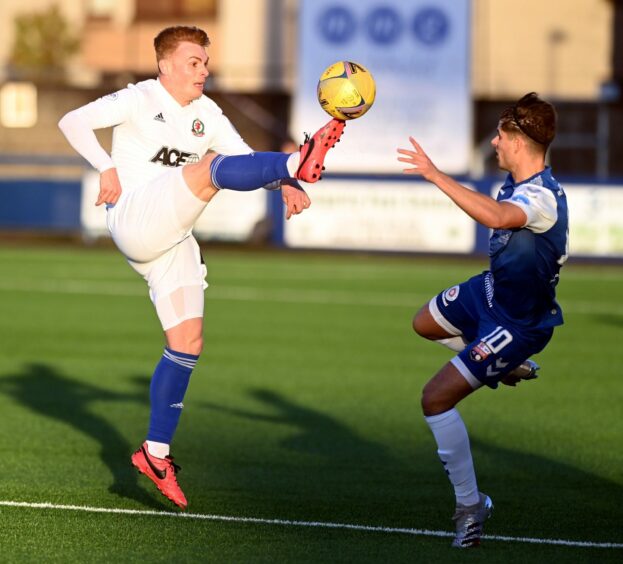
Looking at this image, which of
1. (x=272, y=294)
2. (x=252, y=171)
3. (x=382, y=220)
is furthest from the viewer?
(x=382, y=220)

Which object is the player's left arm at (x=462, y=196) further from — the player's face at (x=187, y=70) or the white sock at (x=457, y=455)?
the player's face at (x=187, y=70)

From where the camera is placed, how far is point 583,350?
15.5 metres

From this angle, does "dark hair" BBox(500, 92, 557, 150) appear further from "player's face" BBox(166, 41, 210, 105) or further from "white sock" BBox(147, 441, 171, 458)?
"white sock" BBox(147, 441, 171, 458)

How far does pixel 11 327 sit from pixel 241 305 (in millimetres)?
4184

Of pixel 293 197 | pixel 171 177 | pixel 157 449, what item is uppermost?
pixel 171 177

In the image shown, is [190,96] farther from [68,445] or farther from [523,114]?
[68,445]

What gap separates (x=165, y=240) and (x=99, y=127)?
73 cm

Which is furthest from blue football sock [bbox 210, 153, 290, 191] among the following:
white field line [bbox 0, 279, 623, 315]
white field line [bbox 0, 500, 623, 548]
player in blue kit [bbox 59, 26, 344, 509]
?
white field line [bbox 0, 279, 623, 315]

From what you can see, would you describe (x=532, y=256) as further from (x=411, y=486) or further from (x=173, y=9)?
(x=173, y=9)

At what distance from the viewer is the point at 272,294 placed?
21.7 meters

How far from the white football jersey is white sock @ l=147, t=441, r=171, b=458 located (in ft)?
4.78

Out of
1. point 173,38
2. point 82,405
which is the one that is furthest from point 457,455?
point 82,405

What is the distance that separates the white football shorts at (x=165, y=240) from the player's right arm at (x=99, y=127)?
0.59 ft

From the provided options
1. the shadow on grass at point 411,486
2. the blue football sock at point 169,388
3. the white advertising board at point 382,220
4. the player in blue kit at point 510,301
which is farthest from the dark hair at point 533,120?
the white advertising board at point 382,220
